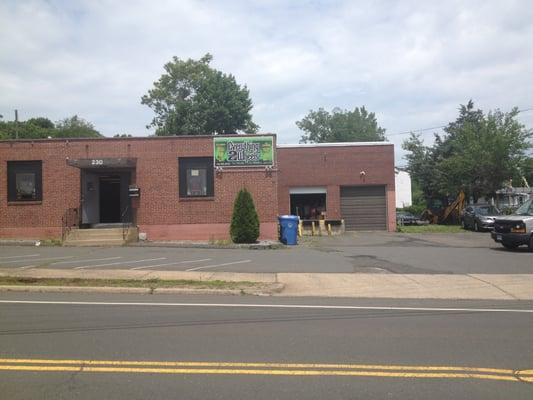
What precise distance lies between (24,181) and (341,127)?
63.3m

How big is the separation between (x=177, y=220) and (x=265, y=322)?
16850mm

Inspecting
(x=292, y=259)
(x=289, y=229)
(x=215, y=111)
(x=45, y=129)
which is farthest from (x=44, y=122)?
(x=292, y=259)

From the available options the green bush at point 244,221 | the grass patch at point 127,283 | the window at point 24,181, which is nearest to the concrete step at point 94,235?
the window at point 24,181

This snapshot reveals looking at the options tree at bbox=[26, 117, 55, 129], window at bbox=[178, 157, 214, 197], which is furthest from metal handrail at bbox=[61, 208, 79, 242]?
tree at bbox=[26, 117, 55, 129]

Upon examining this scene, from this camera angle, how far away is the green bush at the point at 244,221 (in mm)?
22703

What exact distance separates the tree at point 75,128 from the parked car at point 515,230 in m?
55.8

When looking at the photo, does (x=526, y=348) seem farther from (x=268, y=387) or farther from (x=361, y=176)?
(x=361, y=176)

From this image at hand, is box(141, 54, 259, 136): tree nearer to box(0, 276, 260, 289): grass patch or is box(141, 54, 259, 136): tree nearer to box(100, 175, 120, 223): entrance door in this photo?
box(100, 175, 120, 223): entrance door

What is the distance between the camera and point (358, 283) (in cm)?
1306

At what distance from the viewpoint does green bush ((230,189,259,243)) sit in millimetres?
22703

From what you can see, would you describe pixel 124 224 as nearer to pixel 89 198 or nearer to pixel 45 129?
pixel 89 198

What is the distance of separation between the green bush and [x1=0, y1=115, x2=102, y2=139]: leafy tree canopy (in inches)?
1496

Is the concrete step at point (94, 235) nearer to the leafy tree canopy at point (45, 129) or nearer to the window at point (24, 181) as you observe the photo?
the window at point (24, 181)

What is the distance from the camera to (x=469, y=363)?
626 centimetres
